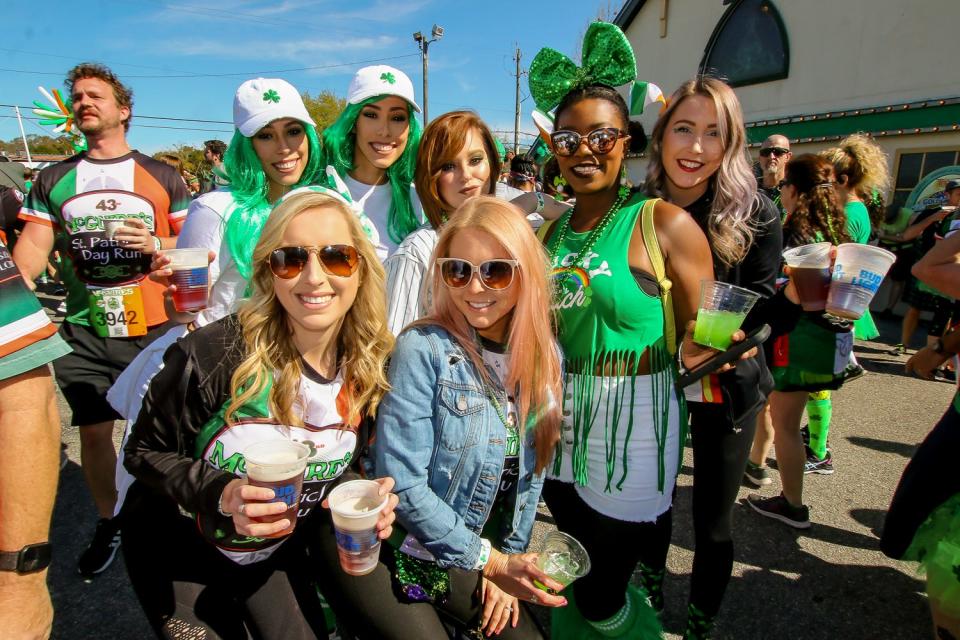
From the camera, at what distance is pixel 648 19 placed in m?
14.4

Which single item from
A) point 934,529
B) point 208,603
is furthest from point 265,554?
point 934,529

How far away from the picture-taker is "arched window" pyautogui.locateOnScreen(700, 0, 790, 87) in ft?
37.0

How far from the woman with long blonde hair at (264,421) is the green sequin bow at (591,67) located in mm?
995

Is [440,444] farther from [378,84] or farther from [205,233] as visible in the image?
[378,84]

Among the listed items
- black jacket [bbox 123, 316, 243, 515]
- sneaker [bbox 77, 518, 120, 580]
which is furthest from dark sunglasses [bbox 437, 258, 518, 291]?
sneaker [bbox 77, 518, 120, 580]

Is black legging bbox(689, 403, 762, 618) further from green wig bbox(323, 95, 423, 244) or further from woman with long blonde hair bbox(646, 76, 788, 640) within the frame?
green wig bbox(323, 95, 423, 244)

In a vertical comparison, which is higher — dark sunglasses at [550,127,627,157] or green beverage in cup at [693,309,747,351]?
dark sunglasses at [550,127,627,157]

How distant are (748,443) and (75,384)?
3.41m

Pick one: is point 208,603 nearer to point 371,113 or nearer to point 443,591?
point 443,591

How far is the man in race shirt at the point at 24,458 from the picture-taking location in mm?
1279

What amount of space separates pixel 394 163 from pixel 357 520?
1.91m

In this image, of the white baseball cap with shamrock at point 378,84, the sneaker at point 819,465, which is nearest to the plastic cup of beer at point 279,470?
the white baseball cap with shamrock at point 378,84

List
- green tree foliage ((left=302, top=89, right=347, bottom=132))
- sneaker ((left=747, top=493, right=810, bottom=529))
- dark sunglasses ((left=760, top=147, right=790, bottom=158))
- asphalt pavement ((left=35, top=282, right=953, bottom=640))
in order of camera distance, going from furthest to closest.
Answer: green tree foliage ((left=302, top=89, right=347, bottom=132)) → dark sunglasses ((left=760, top=147, right=790, bottom=158)) → sneaker ((left=747, top=493, right=810, bottom=529)) → asphalt pavement ((left=35, top=282, right=953, bottom=640))

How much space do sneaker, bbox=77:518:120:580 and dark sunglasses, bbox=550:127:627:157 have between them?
2.97m
